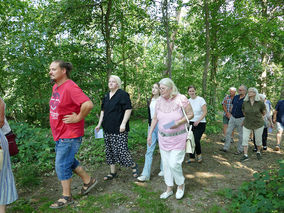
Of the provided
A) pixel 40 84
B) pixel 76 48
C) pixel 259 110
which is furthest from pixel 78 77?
pixel 259 110

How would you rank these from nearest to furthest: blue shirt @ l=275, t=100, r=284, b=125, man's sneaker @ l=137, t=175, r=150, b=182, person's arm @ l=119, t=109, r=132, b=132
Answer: person's arm @ l=119, t=109, r=132, b=132 → man's sneaker @ l=137, t=175, r=150, b=182 → blue shirt @ l=275, t=100, r=284, b=125

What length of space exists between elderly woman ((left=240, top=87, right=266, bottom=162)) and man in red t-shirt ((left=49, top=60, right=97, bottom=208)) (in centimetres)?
450

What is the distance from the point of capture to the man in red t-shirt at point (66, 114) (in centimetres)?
283

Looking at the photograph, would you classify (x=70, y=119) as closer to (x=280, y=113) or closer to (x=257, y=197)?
(x=257, y=197)

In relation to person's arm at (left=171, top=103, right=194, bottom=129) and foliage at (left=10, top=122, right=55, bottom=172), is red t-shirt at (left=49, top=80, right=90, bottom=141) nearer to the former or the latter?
person's arm at (left=171, top=103, right=194, bottom=129)

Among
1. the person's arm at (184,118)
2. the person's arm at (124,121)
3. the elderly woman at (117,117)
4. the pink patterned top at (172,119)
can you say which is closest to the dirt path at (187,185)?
the elderly woman at (117,117)

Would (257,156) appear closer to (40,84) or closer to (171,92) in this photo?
(171,92)

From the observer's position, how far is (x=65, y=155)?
2.95 metres

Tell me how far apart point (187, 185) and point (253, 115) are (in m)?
2.91

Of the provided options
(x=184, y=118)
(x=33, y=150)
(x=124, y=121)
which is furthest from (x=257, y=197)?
(x=33, y=150)

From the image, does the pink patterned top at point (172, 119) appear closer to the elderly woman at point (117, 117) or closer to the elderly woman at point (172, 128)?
the elderly woman at point (172, 128)

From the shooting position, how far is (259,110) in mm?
5230

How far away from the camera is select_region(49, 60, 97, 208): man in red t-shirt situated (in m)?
2.83

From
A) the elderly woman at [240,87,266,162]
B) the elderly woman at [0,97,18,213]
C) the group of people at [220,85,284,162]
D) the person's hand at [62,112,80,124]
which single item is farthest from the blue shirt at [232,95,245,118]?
the elderly woman at [0,97,18,213]
